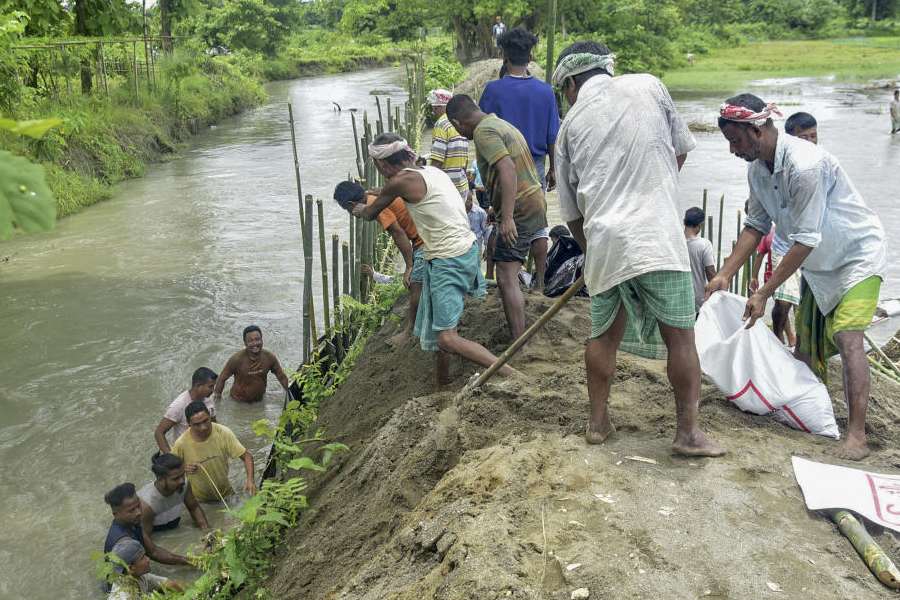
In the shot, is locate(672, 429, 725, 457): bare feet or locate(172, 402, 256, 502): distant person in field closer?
locate(672, 429, 725, 457): bare feet

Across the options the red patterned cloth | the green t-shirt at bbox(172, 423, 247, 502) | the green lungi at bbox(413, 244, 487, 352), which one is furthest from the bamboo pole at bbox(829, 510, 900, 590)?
the green t-shirt at bbox(172, 423, 247, 502)

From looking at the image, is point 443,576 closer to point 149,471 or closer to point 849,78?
point 149,471

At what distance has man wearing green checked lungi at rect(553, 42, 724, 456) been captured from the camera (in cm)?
321

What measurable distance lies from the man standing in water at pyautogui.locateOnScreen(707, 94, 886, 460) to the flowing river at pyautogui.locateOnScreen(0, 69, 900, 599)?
280 centimetres

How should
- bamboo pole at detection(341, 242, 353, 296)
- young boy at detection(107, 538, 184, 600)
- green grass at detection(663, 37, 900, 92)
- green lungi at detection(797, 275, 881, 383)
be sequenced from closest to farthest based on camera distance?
green lungi at detection(797, 275, 881, 383) < young boy at detection(107, 538, 184, 600) < bamboo pole at detection(341, 242, 353, 296) < green grass at detection(663, 37, 900, 92)

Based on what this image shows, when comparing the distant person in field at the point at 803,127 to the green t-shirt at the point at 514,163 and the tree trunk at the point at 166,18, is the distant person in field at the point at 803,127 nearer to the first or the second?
the green t-shirt at the point at 514,163

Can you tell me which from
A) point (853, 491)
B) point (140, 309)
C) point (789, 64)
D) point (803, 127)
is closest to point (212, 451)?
point (853, 491)

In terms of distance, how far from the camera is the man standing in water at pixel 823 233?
3514 millimetres

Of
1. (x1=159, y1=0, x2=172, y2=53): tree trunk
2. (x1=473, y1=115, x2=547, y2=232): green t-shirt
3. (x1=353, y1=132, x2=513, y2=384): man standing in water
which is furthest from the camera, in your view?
(x1=159, y1=0, x2=172, y2=53): tree trunk

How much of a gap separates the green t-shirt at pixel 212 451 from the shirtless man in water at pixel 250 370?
1118 millimetres

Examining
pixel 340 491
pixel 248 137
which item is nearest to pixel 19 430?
pixel 340 491

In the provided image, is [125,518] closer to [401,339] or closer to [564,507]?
[401,339]

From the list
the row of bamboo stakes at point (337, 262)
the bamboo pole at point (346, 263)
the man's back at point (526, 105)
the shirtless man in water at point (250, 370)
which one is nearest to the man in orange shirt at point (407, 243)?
the row of bamboo stakes at point (337, 262)

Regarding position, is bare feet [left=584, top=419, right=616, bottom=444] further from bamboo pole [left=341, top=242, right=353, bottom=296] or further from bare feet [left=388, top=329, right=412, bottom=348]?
bamboo pole [left=341, top=242, right=353, bottom=296]
